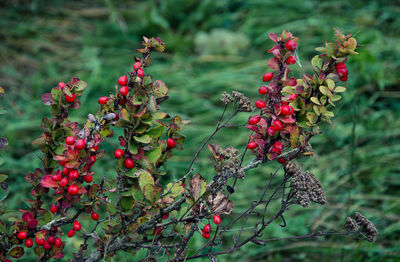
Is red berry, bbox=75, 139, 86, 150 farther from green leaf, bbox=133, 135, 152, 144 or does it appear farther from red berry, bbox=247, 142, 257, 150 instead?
red berry, bbox=247, 142, 257, 150

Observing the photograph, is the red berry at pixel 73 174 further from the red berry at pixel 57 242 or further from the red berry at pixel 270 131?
the red berry at pixel 270 131

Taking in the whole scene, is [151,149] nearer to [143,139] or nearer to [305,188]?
[143,139]

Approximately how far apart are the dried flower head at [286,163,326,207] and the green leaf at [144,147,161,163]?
0.99ft

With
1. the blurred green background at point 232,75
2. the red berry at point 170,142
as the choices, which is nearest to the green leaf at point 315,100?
the red berry at point 170,142

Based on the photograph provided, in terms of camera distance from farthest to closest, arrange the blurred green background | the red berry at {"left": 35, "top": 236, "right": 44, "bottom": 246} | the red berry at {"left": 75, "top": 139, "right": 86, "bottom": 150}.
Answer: the blurred green background, the red berry at {"left": 35, "top": 236, "right": 44, "bottom": 246}, the red berry at {"left": 75, "top": 139, "right": 86, "bottom": 150}

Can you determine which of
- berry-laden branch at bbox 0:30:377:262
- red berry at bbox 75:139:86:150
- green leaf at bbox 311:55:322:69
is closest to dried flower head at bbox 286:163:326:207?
berry-laden branch at bbox 0:30:377:262

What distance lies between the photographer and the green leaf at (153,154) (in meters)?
0.89

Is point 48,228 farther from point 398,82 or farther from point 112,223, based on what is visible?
point 398,82

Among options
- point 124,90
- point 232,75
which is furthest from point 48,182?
point 232,75

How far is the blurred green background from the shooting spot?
70.7 inches

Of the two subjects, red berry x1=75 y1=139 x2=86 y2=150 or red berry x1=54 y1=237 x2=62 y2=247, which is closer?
red berry x1=75 y1=139 x2=86 y2=150

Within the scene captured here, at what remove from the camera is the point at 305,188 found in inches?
34.6

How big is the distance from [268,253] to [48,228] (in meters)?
1.01

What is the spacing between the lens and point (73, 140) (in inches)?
32.4
